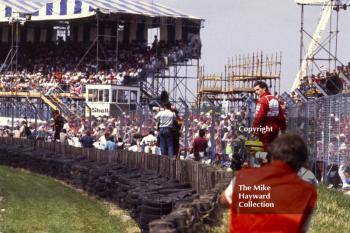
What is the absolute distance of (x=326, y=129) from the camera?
18.8m

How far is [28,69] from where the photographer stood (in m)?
73.7

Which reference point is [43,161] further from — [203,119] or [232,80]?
[232,80]

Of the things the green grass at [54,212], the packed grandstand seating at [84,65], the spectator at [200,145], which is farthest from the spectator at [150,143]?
the packed grandstand seating at [84,65]

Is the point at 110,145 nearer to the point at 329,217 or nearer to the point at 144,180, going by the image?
the point at 144,180

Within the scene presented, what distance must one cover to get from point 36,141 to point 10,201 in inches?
609

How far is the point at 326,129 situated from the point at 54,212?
5564 mm

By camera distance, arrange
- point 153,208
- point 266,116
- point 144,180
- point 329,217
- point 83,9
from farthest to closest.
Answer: point 83,9, point 144,180, point 153,208, point 266,116, point 329,217

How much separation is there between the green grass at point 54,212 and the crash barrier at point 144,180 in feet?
1.14

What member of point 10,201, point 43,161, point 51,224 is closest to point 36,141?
point 43,161

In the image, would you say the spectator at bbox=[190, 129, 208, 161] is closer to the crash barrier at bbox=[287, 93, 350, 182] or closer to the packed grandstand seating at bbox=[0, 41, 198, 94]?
the crash barrier at bbox=[287, 93, 350, 182]

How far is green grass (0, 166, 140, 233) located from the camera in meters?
18.2

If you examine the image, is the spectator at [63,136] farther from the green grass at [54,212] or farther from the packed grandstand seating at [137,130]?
the green grass at [54,212]

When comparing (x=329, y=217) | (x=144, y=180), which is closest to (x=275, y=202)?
(x=329, y=217)

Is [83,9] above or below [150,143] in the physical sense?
above
